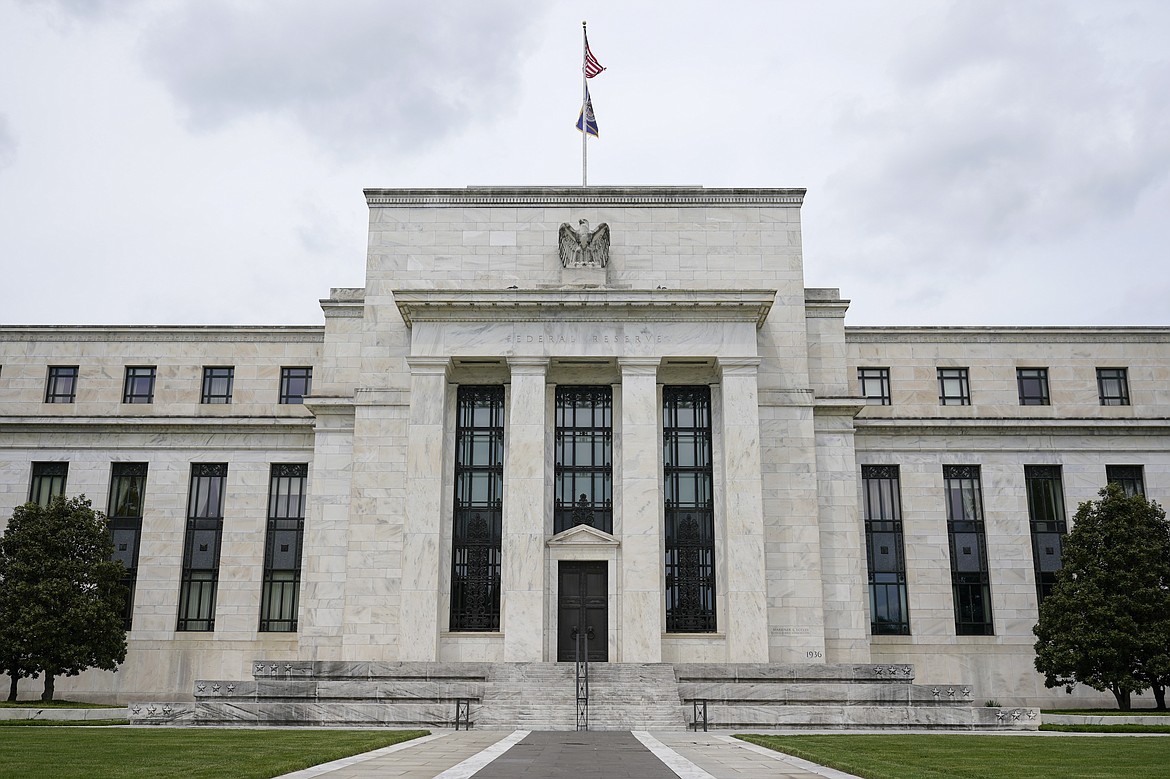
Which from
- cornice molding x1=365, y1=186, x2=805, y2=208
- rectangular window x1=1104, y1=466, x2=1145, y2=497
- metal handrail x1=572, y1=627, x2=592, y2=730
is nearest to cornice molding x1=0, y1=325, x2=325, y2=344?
cornice molding x1=365, y1=186, x2=805, y2=208

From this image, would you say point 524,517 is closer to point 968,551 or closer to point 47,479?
point 968,551

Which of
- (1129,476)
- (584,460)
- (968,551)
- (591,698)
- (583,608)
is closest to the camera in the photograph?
(591,698)

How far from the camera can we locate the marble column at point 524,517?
37.5 metres

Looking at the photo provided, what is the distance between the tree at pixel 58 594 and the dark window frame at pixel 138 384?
23.9 feet

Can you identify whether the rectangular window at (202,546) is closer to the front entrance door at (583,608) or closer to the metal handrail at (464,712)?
the front entrance door at (583,608)

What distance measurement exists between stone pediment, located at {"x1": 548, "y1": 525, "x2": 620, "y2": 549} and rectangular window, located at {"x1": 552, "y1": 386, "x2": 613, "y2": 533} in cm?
81

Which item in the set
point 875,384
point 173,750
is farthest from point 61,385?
point 875,384

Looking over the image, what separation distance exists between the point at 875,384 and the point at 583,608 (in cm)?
1715

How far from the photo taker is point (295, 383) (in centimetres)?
4650

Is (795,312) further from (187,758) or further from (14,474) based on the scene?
(14,474)

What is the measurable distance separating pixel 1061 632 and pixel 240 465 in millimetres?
33342

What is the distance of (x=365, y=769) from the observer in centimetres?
1591

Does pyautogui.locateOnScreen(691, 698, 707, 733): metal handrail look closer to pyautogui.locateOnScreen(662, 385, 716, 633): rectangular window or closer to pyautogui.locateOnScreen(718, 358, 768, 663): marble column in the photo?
pyautogui.locateOnScreen(718, 358, 768, 663): marble column

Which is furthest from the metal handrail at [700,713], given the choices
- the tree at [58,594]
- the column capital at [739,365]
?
the tree at [58,594]
